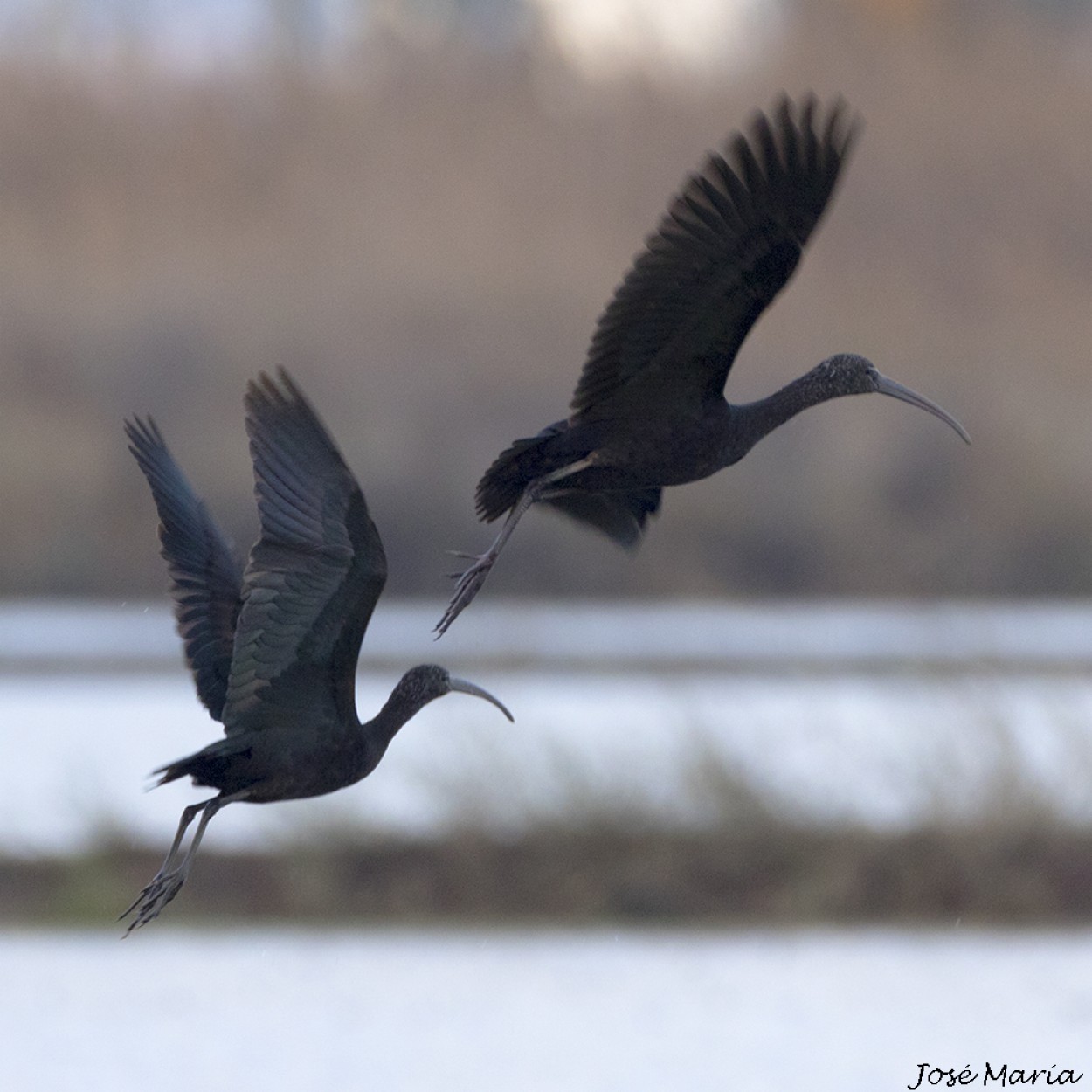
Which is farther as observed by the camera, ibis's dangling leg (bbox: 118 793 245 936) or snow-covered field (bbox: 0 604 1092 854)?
snow-covered field (bbox: 0 604 1092 854)

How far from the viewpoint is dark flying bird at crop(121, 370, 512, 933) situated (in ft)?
17.1

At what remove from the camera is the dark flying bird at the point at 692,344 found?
544 centimetres

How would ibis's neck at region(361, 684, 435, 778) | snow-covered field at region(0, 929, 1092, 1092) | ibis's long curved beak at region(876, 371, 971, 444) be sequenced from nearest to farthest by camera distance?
ibis's neck at region(361, 684, 435, 778), ibis's long curved beak at region(876, 371, 971, 444), snow-covered field at region(0, 929, 1092, 1092)

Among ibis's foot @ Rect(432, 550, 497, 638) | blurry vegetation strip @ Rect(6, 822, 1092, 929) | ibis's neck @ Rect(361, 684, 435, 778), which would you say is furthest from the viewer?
blurry vegetation strip @ Rect(6, 822, 1092, 929)

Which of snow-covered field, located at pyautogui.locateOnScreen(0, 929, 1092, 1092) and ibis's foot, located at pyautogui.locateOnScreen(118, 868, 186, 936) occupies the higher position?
ibis's foot, located at pyautogui.locateOnScreen(118, 868, 186, 936)

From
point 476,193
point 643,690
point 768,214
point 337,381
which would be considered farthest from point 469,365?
point 768,214

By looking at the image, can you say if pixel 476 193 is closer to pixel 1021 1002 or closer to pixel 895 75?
pixel 895 75

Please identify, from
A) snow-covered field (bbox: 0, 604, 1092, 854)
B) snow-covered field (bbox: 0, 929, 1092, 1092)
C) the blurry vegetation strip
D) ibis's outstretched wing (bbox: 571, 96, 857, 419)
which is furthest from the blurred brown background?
ibis's outstretched wing (bbox: 571, 96, 857, 419)

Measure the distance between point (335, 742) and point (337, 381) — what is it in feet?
62.1

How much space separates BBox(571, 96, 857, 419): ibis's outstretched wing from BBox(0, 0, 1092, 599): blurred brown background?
45.4 ft

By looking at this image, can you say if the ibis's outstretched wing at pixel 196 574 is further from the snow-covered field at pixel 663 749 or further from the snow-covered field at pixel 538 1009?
the snow-covered field at pixel 663 749

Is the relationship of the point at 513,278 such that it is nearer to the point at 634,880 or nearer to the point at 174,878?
the point at 634,880

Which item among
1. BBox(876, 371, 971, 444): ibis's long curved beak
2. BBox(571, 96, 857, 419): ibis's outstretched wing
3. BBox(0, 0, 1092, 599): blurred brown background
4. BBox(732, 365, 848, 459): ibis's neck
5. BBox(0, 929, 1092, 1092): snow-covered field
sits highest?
BBox(0, 0, 1092, 599): blurred brown background

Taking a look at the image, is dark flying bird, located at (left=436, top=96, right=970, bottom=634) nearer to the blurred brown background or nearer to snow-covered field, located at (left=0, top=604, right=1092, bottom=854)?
snow-covered field, located at (left=0, top=604, right=1092, bottom=854)
